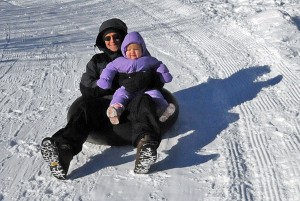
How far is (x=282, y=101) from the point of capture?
4914 mm

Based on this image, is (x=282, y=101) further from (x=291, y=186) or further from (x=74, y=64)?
(x=74, y=64)

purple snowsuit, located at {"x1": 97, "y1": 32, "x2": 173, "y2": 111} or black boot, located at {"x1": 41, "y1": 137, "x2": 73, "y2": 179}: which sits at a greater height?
purple snowsuit, located at {"x1": 97, "y1": 32, "x2": 173, "y2": 111}

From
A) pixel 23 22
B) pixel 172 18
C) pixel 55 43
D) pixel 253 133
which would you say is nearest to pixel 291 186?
pixel 253 133

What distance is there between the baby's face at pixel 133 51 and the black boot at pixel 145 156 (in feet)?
2.97

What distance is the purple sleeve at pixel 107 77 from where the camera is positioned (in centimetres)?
412

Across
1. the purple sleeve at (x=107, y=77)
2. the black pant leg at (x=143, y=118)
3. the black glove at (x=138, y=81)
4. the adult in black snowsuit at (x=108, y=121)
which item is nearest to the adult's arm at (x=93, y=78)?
the adult in black snowsuit at (x=108, y=121)

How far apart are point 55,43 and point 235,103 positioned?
3448 mm

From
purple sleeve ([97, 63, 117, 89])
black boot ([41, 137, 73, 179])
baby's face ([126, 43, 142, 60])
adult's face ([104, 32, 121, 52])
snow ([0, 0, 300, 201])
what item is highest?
baby's face ([126, 43, 142, 60])

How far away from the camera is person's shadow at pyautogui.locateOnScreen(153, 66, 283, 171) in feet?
12.5

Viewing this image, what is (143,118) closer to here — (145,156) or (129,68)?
(145,156)

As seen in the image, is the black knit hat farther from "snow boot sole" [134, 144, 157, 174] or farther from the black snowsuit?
"snow boot sole" [134, 144, 157, 174]

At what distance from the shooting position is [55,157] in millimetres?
3418

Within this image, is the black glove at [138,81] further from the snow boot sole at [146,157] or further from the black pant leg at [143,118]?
the snow boot sole at [146,157]

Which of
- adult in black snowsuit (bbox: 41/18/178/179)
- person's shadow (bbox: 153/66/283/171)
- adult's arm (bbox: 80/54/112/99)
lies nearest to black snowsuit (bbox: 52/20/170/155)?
adult in black snowsuit (bbox: 41/18/178/179)
